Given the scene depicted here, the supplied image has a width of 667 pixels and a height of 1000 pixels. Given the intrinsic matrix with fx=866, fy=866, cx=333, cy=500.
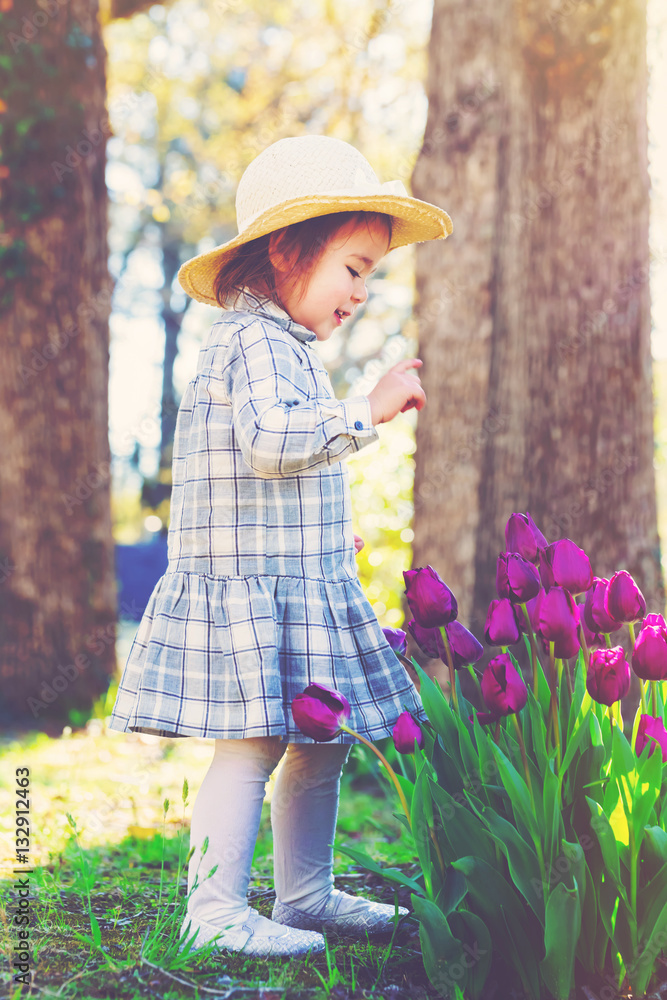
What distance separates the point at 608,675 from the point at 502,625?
0.61 ft

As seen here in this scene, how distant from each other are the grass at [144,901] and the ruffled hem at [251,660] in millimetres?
184

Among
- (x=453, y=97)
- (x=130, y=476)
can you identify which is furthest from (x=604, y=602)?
(x=130, y=476)

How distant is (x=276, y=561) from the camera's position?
5.88ft

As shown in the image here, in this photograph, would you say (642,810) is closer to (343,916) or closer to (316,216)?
(343,916)

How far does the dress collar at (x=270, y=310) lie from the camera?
6.15 feet

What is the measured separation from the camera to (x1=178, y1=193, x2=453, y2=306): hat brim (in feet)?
5.82

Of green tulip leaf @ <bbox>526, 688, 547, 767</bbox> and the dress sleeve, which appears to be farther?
the dress sleeve

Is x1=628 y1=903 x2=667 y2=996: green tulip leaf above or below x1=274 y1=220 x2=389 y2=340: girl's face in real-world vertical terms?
below

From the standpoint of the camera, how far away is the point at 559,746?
57.4 inches

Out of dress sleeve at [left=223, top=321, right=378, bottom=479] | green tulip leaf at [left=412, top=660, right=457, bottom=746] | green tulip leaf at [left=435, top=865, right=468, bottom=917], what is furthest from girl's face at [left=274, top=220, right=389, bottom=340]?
green tulip leaf at [left=435, top=865, right=468, bottom=917]

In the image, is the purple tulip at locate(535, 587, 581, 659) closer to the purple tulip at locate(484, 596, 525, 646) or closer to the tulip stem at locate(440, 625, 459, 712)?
the purple tulip at locate(484, 596, 525, 646)

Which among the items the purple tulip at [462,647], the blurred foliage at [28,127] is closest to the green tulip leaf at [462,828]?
the purple tulip at [462,647]

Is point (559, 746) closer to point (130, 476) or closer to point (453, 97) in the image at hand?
point (453, 97)

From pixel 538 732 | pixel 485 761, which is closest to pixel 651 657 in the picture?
pixel 538 732
